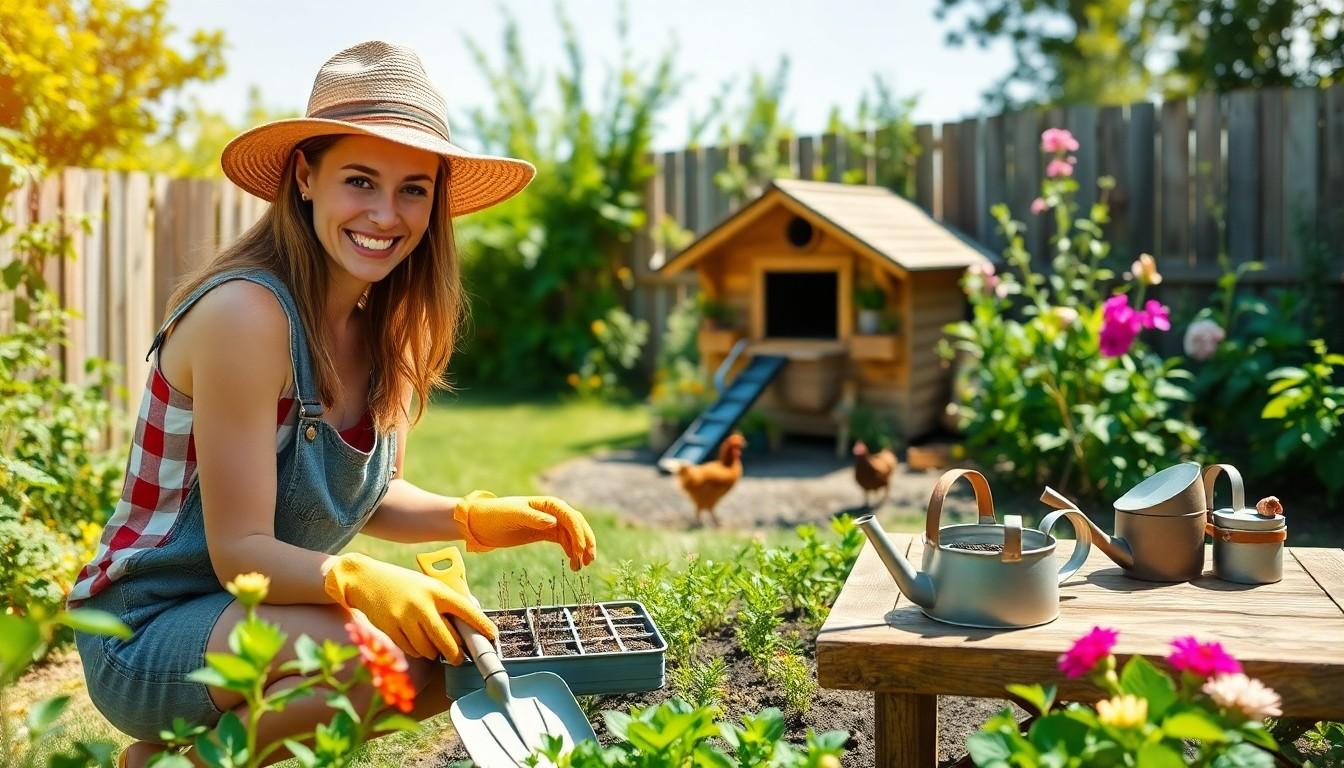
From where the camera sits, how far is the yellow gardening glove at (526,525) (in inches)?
90.6

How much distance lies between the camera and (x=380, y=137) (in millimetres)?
2158

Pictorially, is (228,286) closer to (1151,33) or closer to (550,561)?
(550,561)

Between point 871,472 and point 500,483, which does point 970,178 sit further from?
point 500,483

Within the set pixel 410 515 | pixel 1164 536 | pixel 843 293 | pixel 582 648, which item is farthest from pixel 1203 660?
pixel 843 293

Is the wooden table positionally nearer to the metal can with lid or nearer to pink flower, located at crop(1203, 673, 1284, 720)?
the metal can with lid

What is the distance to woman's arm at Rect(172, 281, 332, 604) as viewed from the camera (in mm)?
1977

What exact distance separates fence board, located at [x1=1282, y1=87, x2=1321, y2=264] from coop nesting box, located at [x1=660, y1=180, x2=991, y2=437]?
5.49 feet

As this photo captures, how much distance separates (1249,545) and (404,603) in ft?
4.77

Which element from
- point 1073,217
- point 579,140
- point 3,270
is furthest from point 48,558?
point 579,140

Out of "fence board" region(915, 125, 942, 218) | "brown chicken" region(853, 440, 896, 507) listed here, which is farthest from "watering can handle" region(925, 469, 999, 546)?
"fence board" region(915, 125, 942, 218)

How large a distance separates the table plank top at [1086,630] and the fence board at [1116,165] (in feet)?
17.9

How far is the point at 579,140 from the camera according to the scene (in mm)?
10102

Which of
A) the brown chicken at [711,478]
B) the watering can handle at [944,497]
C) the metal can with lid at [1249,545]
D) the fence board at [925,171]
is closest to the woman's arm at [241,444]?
the watering can handle at [944,497]

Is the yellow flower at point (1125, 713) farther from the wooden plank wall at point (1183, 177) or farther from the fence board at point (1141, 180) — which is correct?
the fence board at point (1141, 180)
